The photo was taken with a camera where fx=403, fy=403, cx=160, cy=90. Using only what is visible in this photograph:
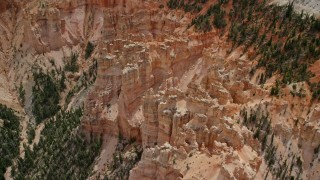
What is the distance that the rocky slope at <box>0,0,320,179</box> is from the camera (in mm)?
32031

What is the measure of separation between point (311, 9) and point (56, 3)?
146 ft

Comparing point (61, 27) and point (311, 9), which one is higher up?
point (311, 9)

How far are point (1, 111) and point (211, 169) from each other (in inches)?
1636

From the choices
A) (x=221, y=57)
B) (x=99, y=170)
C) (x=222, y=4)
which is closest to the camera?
Result: (x=99, y=170)

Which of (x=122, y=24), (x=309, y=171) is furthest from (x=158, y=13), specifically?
(x=309, y=171)

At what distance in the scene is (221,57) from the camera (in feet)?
151

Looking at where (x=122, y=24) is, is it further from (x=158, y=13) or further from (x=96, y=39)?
(x=96, y=39)

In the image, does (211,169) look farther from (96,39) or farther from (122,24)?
(96,39)

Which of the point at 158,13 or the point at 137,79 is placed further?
the point at 158,13

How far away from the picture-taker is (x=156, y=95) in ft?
125

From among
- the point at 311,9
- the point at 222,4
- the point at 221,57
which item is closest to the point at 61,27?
the point at 222,4

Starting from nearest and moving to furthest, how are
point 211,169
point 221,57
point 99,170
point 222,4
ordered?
point 211,169 < point 99,170 < point 221,57 < point 222,4

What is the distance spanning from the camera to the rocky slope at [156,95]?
3203 cm

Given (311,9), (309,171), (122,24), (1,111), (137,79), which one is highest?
(311,9)
